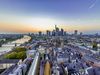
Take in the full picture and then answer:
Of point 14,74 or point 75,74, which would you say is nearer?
point 14,74

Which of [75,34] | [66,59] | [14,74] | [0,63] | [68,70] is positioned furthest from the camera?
[75,34]

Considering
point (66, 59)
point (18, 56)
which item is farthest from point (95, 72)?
point (18, 56)

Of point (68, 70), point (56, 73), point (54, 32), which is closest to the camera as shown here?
point (56, 73)

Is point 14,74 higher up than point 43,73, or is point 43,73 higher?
point 14,74

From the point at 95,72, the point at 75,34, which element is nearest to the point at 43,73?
the point at 95,72

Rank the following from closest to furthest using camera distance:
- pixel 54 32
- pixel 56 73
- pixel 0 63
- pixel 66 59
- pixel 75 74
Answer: pixel 75 74
pixel 56 73
pixel 0 63
pixel 66 59
pixel 54 32

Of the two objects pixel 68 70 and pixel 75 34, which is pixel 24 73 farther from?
pixel 75 34

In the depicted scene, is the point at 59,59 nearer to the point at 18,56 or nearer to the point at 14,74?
the point at 18,56

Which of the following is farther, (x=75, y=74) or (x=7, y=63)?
(x=7, y=63)

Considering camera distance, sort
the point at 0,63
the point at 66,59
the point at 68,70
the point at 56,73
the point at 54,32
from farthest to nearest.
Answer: the point at 54,32 < the point at 66,59 < the point at 0,63 < the point at 68,70 < the point at 56,73
